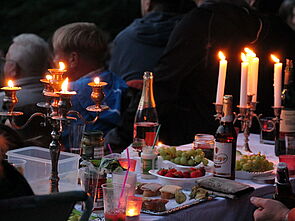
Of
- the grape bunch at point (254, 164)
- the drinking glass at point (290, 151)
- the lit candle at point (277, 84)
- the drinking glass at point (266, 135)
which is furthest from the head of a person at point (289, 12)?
the grape bunch at point (254, 164)

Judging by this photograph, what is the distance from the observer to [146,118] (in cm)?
333

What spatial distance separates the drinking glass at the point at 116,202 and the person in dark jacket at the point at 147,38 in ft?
8.74

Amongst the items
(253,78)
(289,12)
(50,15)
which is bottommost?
(253,78)

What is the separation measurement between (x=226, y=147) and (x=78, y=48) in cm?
173

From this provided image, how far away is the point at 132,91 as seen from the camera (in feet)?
15.0

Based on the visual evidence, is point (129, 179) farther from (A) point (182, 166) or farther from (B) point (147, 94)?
(B) point (147, 94)

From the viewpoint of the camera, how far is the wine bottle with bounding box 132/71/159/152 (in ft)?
10.5

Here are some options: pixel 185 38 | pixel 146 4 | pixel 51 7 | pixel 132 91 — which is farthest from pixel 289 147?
pixel 51 7

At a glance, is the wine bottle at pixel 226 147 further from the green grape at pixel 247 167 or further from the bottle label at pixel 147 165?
the bottle label at pixel 147 165

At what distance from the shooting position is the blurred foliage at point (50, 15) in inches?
389

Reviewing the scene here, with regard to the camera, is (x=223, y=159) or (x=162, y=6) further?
(x=162, y=6)

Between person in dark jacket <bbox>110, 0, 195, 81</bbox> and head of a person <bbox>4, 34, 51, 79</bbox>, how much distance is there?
2.47 feet

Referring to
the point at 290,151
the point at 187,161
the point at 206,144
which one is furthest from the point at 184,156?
the point at 290,151

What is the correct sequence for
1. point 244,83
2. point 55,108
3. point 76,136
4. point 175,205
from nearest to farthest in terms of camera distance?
point 55,108, point 175,205, point 76,136, point 244,83
